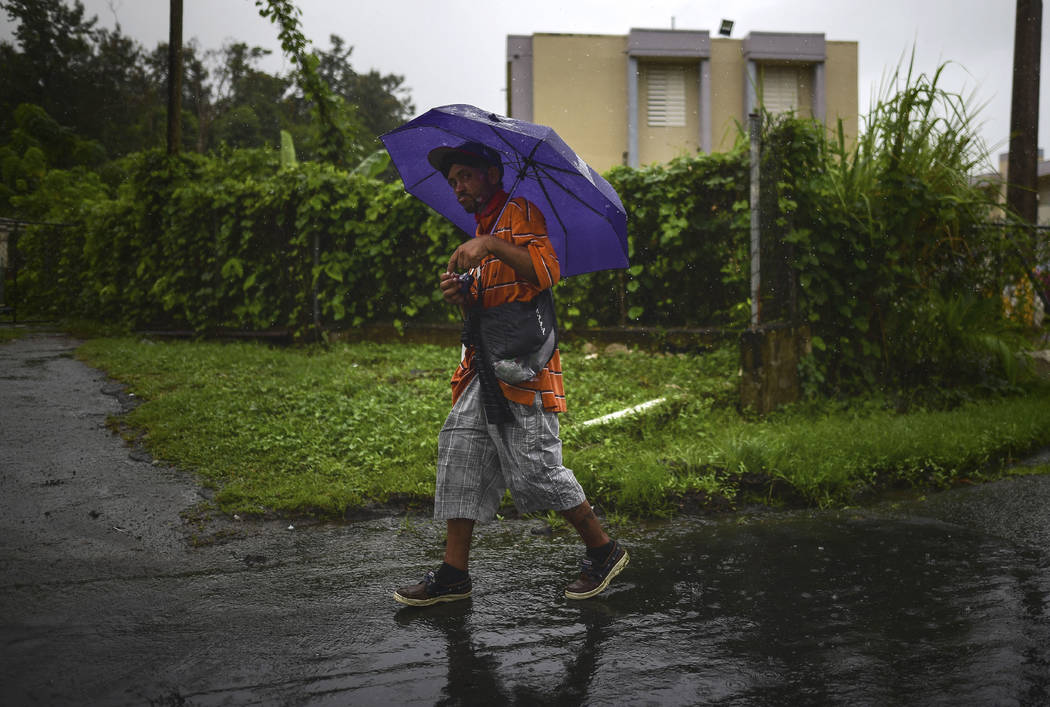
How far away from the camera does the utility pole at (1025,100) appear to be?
1090cm

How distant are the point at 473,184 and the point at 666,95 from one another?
20956 millimetres

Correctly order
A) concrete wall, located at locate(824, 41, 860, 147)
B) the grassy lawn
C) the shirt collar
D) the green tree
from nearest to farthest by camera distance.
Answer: the shirt collar < the grassy lawn < concrete wall, located at locate(824, 41, 860, 147) < the green tree

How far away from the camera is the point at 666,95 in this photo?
2306cm

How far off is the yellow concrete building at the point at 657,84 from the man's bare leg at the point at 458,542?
19.2m

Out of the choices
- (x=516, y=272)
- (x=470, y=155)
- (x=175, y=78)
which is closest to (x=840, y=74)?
(x=175, y=78)

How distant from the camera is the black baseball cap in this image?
3582 mm

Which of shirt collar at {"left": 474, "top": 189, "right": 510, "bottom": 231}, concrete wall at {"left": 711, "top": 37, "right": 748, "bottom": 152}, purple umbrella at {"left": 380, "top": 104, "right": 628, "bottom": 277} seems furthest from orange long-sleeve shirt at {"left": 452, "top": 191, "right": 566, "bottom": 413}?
concrete wall at {"left": 711, "top": 37, "right": 748, "bottom": 152}

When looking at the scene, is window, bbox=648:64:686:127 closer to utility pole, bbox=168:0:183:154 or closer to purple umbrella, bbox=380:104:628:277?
utility pole, bbox=168:0:183:154

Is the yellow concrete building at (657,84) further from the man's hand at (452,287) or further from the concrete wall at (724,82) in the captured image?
the man's hand at (452,287)

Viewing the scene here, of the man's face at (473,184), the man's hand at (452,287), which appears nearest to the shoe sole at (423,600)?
the man's hand at (452,287)

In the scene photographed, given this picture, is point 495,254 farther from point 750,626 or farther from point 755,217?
point 755,217

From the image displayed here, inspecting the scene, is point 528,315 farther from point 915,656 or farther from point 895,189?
point 895,189

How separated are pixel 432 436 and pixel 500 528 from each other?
1.69 m

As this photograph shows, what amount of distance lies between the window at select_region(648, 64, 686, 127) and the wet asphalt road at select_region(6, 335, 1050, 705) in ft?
63.1
